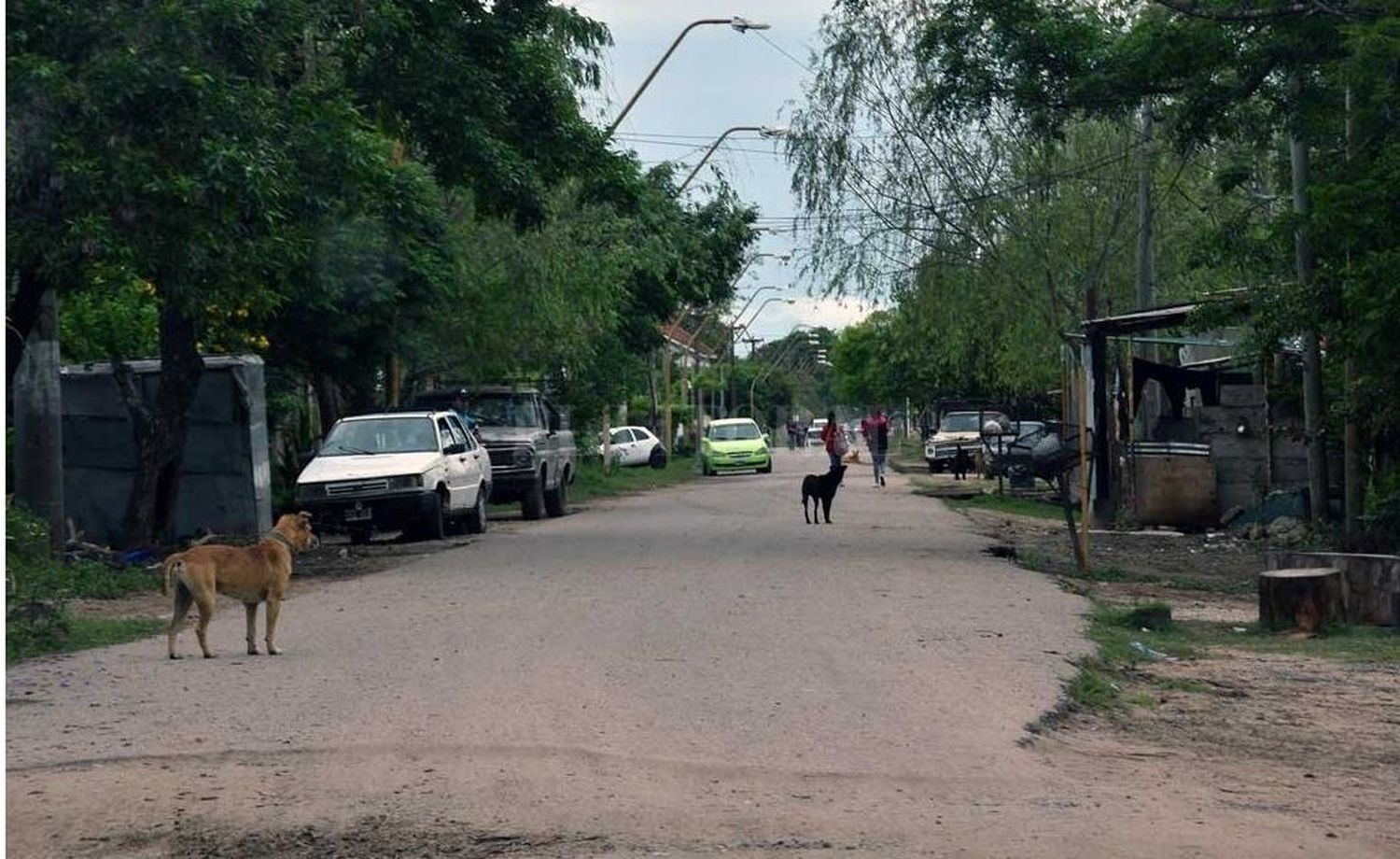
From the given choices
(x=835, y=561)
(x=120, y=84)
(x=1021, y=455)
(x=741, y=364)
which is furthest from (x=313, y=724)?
(x=741, y=364)

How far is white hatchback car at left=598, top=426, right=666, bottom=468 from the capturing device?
6163 centimetres

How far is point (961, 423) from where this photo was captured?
51.3 metres

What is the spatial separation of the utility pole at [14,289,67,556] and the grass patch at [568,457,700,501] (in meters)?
20.3

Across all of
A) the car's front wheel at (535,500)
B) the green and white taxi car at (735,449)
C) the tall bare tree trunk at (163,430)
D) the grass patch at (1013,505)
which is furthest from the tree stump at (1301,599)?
the green and white taxi car at (735,449)

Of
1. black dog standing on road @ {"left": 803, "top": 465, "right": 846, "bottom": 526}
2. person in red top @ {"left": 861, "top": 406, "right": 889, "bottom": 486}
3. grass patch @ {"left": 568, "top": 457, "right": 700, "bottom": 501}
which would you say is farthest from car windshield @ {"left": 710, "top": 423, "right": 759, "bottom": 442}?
black dog standing on road @ {"left": 803, "top": 465, "right": 846, "bottom": 526}

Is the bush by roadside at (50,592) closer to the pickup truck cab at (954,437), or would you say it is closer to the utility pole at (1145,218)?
the utility pole at (1145,218)

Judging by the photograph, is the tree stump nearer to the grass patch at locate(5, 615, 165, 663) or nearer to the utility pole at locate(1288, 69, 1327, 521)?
the utility pole at locate(1288, 69, 1327, 521)

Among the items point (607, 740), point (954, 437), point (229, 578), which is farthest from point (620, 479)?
point (607, 740)

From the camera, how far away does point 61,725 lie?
32.7ft

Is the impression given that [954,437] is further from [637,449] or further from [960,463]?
[637,449]

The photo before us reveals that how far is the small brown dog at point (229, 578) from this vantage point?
40.5ft

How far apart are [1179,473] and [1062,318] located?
11282mm

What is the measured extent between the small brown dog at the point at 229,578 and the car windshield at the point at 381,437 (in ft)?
38.0

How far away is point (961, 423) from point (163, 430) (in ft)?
106
